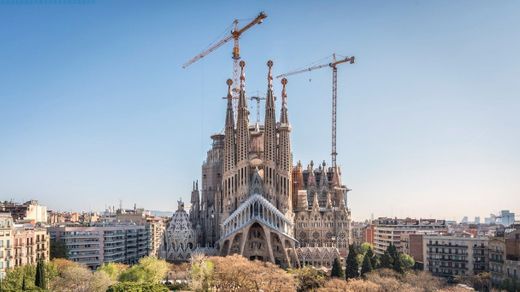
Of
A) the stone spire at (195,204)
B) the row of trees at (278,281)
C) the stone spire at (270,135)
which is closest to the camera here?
the row of trees at (278,281)

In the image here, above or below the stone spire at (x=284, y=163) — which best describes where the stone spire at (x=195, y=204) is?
below

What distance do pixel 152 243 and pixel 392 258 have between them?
93.3 metres

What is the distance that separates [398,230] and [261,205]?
149 ft

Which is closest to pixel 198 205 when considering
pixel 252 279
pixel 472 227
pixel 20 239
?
pixel 20 239

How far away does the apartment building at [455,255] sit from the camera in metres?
95.8

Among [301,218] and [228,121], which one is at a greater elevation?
[228,121]

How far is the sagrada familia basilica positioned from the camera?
11400 centimetres

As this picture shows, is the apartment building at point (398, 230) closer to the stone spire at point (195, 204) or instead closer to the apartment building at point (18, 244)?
the stone spire at point (195, 204)

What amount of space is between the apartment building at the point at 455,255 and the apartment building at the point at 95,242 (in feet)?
218

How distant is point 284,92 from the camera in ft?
425

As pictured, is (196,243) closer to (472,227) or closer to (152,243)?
(152,243)

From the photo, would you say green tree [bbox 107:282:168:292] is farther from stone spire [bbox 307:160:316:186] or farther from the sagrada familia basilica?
stone spire [bbox 307:160:316:186]

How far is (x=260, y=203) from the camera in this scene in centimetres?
11419

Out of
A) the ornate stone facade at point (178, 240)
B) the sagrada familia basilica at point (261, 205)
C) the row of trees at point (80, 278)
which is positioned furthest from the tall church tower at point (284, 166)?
the row of trees at point (80, 278)
